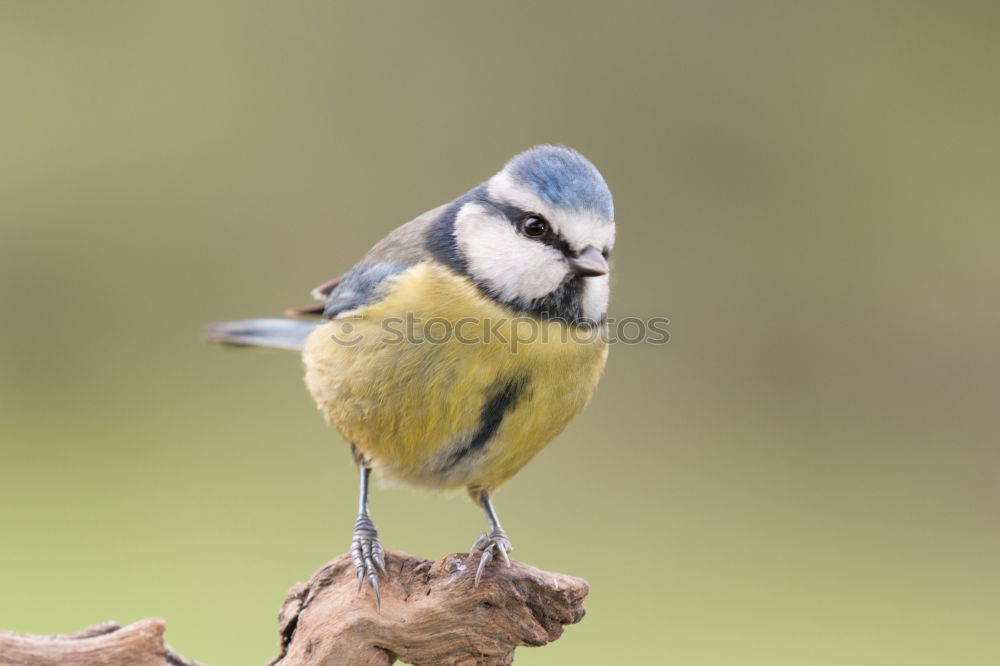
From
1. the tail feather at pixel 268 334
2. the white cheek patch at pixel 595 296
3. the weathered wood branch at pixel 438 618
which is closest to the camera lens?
the weathered wood branch at pixel 438 618

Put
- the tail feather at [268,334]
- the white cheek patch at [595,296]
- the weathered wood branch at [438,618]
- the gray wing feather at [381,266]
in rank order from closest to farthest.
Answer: the weathered wood branch at [438,618] → the white cheek patch at [595,296] → the gray wing feather at [381,266] → the tail feather at [268,334]

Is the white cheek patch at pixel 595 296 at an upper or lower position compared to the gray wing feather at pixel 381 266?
upper

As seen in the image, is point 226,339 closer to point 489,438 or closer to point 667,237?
point 489,438

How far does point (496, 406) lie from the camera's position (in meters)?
2.15

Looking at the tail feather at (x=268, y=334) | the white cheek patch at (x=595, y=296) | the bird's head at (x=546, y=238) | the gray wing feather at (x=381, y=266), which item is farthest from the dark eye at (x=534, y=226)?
the tail feather at (x=268, y=334)

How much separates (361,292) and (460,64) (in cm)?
273

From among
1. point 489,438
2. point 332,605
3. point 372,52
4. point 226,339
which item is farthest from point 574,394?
point 372,52

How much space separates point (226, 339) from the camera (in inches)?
121

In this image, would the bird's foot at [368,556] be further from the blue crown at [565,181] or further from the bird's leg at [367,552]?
the blue crown at [565,181]

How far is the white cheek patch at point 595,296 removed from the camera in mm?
2172

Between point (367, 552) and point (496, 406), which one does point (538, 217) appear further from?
point (367, 552)

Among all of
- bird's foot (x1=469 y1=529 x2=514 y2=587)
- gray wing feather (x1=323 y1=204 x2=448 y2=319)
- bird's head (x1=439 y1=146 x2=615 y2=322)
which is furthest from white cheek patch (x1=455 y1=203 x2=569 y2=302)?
bird's foot (x1=469 y1=529 x2=514 y2=587)

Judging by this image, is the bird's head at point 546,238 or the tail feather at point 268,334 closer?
the bird's head at point 546,238

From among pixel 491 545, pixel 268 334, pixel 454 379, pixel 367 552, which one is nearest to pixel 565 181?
pixel 454 379
